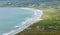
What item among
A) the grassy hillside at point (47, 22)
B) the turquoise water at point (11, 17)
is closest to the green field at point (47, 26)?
the grassy hillside at point (47, 22)

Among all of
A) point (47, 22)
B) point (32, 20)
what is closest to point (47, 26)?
point (47, 22)

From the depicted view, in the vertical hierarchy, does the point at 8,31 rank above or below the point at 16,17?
below

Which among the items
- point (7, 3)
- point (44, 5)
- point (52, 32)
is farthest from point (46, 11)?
point (7, 3)

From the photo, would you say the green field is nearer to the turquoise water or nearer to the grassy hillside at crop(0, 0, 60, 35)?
the grassy hillside at crop(0, 0, 60, 35)

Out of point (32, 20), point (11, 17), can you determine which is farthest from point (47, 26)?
point (11, 17)

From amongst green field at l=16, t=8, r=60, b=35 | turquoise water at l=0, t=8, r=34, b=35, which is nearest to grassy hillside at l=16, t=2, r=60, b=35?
green field at l=16, t=8, r=60, b=35

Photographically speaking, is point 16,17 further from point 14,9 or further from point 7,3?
point 7,3

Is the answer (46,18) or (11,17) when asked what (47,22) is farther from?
(11,17)

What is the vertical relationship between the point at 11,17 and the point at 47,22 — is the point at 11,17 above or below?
above

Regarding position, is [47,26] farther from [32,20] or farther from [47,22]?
[32,20]
